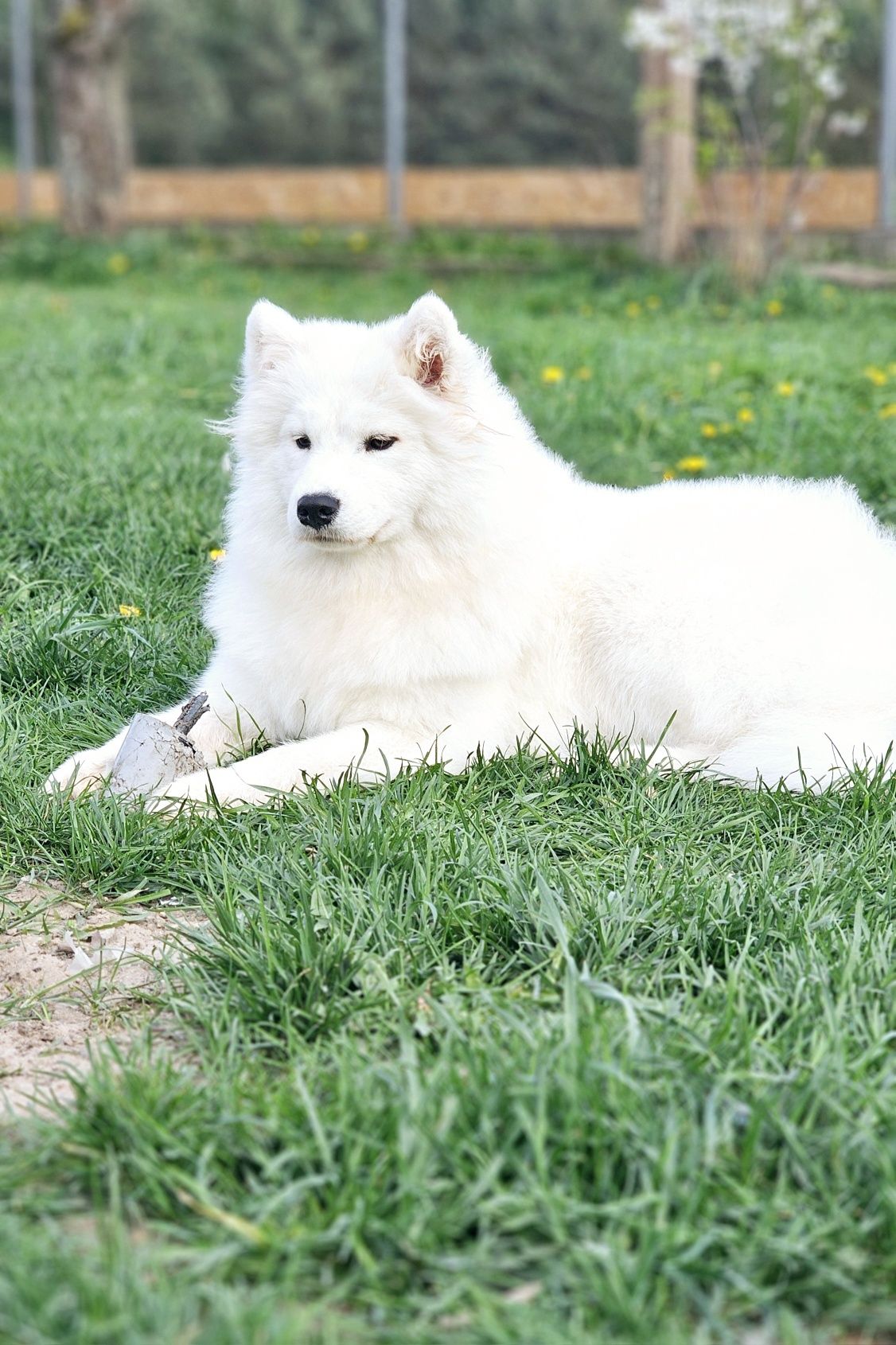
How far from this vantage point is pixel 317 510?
2914mm

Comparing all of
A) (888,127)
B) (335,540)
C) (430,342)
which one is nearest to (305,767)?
(335,540)

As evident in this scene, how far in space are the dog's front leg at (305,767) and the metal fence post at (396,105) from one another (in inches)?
424

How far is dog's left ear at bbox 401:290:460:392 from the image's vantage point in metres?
2.95

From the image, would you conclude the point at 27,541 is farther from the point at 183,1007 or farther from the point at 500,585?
the point at 183,1007

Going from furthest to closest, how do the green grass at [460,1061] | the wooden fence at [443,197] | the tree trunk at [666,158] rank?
the wooden fence at [443,197]
the tree trunk at [666,158]
the green grass at [460,1061]

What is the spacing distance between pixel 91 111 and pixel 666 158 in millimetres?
5434

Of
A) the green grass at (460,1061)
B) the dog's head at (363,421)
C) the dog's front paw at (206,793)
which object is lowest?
the green grass at (460,1061)

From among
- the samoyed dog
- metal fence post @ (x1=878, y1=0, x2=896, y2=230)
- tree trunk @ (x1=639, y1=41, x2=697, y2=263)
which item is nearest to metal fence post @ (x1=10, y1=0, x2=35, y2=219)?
tree trunk @ (x1=639, y1=41, x2=697, y2=263)

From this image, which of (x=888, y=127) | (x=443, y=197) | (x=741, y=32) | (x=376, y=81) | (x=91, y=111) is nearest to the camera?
(x=741, y=32)

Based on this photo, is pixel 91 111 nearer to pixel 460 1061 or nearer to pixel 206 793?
pixel 206 793

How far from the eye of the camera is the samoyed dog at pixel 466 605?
3025mm

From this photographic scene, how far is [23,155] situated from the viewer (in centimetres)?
1495

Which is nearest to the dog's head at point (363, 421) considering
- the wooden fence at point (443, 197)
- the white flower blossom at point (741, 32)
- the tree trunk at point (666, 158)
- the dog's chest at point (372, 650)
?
the dog's chest at point (372, 650)

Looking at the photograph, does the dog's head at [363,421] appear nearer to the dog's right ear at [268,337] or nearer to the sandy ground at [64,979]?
the dog's right ear at [268,337]
